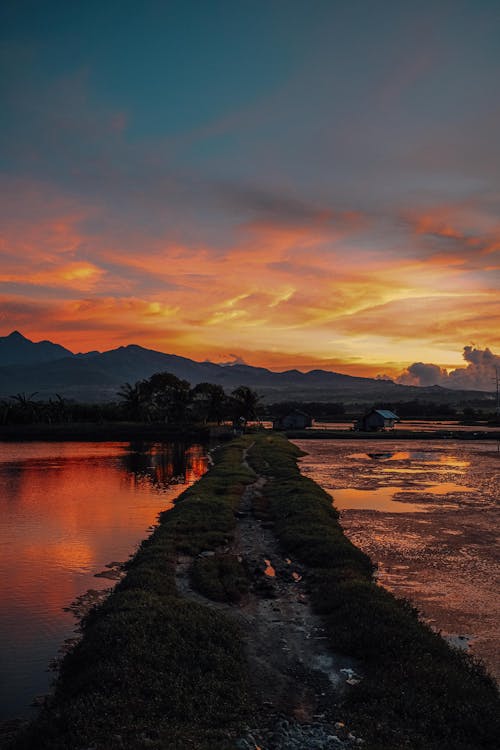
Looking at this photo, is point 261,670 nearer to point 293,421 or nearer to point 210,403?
point 210,403

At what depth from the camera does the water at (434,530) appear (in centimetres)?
1828

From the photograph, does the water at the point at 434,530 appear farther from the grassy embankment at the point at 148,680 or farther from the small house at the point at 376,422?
the small house at the point at 376,422

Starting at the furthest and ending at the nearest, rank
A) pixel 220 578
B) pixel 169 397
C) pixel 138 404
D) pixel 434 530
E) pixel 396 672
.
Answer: pixel 138 404 < pixel 169 397 < pixel 434 530 < pixel 220 578 < pixel 396 672

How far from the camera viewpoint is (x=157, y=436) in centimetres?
12088

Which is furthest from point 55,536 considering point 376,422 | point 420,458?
point 376,422

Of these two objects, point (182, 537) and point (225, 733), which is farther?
point (182, 537)

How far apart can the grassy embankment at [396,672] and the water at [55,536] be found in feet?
25.5

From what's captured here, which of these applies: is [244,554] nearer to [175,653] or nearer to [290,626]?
[290,626]

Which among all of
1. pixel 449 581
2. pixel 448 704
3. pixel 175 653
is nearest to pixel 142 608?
pixel 175 653

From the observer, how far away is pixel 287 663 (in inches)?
563

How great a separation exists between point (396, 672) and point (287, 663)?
2716 millimetres

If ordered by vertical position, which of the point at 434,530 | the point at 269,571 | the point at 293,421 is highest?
the point at 293,421

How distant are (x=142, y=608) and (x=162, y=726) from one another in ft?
18.8

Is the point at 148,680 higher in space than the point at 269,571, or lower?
higher
